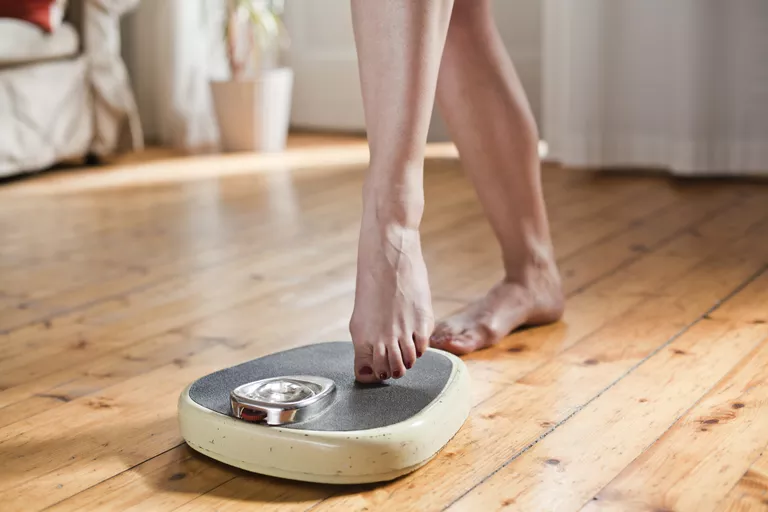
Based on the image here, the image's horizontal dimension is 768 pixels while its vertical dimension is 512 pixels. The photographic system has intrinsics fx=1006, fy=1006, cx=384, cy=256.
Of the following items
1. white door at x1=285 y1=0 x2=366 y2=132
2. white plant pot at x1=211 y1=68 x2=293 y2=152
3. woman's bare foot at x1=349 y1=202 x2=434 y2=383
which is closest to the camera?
woman's bare foot at x1=349 y1=202 x2=434 y2=383

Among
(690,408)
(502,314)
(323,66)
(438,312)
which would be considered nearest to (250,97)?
(323,66)

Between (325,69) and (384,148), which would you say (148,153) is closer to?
(325,69)

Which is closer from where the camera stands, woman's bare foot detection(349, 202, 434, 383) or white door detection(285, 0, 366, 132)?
woman's bare foot detection(349, 202, 434, 383)

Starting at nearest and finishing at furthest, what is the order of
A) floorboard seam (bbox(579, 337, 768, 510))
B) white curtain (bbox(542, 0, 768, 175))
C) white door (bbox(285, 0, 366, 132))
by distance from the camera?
floorboard seam (bbox(579, 337, 768, 510)), white curtain (bbox(542, 0, 768, 175)), white door (bbox(285, 0, 366, 132))

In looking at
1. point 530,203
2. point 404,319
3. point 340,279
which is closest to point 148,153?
point 340,279

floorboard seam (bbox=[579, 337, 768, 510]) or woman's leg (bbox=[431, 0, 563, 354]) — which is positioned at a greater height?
woman's leg (bbox=[431, 0, 563, 354])

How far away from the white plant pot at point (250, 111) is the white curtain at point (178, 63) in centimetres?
17

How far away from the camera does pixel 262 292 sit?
144 cm

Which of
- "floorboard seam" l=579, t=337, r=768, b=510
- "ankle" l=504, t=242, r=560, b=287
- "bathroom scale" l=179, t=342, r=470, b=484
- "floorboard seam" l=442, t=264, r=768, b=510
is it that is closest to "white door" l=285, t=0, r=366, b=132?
"floorboard seam" l=442, t=264, r=768, b=510

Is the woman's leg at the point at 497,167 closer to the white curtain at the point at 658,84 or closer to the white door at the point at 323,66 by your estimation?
the white curtain at the point at 658,84

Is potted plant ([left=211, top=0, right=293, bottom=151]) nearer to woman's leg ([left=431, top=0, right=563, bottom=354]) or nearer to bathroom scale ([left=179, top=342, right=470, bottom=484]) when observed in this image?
woman's leg ([left=431, top=0, right=563, bottom=354])

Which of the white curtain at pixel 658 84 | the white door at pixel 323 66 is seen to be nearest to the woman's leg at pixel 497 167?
the white curtain at pixel 658 84

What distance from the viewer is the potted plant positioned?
3.12 metres

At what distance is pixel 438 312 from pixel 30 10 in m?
1.72
